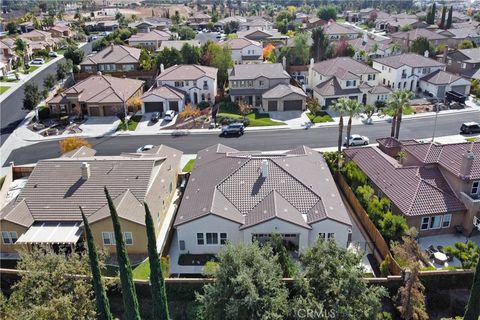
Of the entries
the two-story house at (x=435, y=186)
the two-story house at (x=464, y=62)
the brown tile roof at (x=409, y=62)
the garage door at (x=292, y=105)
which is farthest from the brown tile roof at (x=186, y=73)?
the two-story house at (x=464, y=62)

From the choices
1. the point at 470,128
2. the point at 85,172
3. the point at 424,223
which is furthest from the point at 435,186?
the point at 85,172

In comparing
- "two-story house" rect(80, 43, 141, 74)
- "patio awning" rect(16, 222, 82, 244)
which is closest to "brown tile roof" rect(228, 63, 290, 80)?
"two-story house" rect(80, 43, 141, 74)

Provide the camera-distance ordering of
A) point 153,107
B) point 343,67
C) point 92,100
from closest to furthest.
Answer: point 92,100, point 153,107, point 343,67

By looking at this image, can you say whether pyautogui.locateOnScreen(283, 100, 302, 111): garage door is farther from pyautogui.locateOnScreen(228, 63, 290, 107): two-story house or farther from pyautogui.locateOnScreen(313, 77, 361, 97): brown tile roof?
pyautogui.locateOnScreen(228, 63, 290, 107): two-story house

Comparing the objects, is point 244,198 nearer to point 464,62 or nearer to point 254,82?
point 254,82

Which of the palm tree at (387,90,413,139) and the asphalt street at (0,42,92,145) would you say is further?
the asphalt street at (0,42,92,145)

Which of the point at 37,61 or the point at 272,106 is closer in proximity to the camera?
the point at 272,106

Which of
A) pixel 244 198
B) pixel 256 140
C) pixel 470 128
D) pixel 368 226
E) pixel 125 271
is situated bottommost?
pixel 256 140

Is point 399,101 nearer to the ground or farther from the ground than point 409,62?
farther from the ground
